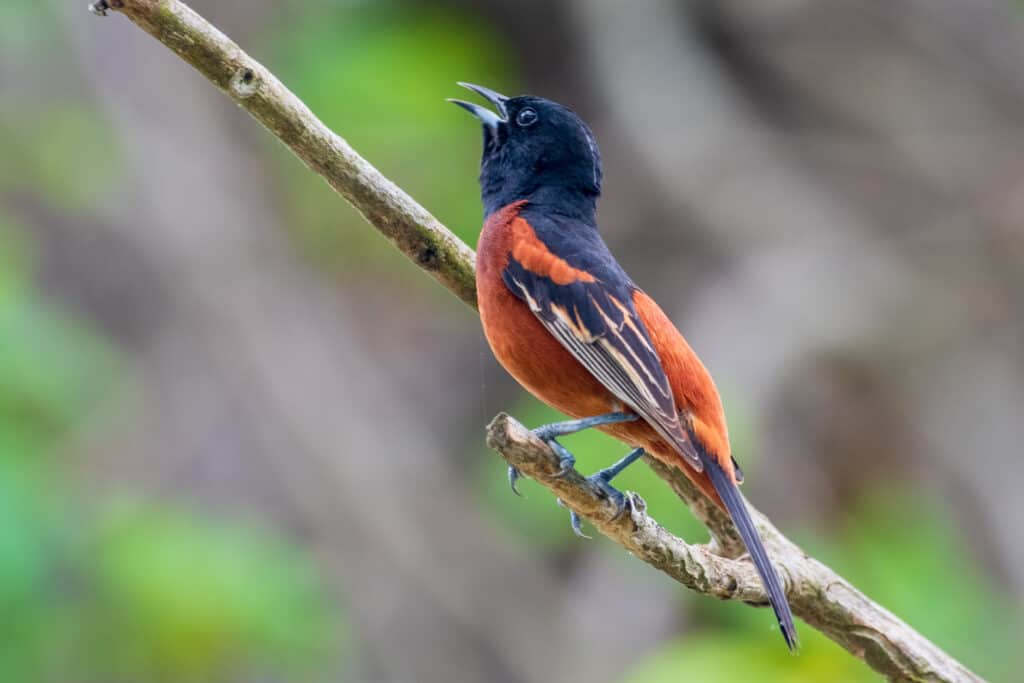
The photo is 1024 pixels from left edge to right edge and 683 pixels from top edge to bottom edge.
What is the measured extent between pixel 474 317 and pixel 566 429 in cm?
652

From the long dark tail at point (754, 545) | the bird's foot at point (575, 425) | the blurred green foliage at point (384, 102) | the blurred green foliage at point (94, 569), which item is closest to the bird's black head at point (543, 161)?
the bird's foot at point (575, 425)

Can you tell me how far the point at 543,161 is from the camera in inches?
193

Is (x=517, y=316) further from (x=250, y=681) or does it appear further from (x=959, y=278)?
(x=959, y=278)

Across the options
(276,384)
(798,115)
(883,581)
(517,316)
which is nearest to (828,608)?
(517,316)

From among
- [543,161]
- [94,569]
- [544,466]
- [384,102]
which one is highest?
[384,102]

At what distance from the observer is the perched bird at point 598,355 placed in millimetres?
3777

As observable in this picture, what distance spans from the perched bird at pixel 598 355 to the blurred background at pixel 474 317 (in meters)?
2.24

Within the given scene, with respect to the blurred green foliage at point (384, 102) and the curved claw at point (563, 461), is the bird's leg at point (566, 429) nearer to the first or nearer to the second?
the curved claw at point (563, 461)

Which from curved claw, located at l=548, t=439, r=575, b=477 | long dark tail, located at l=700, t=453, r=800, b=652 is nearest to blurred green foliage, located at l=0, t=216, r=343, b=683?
curved claw, located at l=548, t=439, r=575, b=477

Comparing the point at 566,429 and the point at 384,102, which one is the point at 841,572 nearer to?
the point at 566,429

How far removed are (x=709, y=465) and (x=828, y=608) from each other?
895 mm

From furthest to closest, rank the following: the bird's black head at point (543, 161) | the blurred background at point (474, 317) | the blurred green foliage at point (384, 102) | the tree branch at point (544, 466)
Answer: the blurred green foliage at point (384, 102), the blurred background at point (474, 317), the bird's black head at point (543, 161), the tree branch at point (544, 466)

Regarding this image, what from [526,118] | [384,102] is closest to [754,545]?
[526,118]

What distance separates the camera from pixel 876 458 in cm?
930
